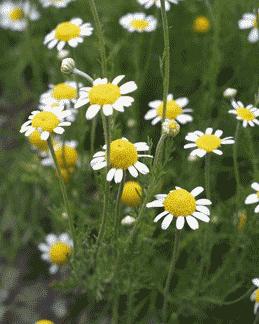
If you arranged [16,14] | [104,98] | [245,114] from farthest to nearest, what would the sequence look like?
[16,14], [245,114], [104,98]

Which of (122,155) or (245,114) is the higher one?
(245,114)

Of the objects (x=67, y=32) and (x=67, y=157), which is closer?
(x=67, y=32)

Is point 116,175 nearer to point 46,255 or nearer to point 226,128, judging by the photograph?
point 46,255

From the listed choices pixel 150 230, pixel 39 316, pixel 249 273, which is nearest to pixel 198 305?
pixel 249 273

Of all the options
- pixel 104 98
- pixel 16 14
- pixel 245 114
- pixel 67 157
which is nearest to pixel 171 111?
pixel 245 114

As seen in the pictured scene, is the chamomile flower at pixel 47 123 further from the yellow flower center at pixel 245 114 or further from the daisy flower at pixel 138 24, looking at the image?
the daisy flower at pixel 138 24

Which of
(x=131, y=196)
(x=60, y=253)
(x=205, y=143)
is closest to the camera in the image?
(x=205, y=143)

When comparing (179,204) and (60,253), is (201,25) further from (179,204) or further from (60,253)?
(179,204)

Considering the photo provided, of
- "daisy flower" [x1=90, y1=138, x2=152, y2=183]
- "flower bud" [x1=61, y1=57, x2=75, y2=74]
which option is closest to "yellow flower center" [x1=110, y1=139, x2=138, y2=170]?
"daisy flower" [x1=90, y1=138, x2=152, y2=183]
